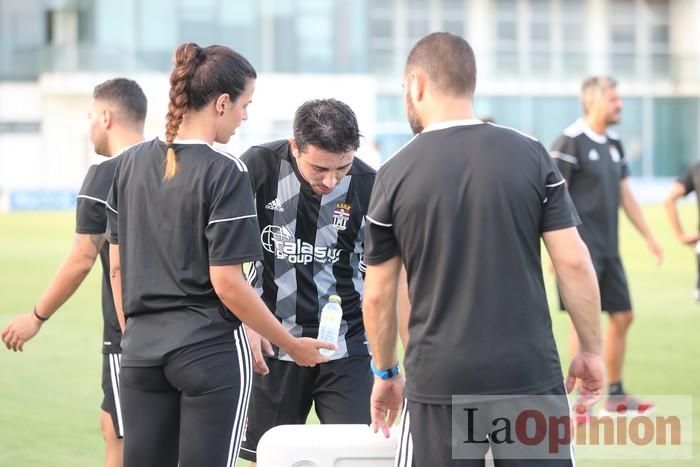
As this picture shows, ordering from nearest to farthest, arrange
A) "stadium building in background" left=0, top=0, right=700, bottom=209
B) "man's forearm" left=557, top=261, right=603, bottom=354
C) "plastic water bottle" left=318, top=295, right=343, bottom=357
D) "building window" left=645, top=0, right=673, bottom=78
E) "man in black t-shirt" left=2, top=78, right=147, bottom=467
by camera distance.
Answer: "man's forearm" left=557, top=261, right=603, bottom=354 → "plastic water bottle" left=318, top=295, right=343, bottom=357 → "man in black t-shirt" left=2, top=78, right=147, bottom=467 → "stadium building in background" left=0, top=0, right=700, bottom=209 → "building window" left=645, top=0, right=673, bottom=78

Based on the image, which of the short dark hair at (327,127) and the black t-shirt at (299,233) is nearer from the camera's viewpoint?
the short dark hair at (327,127)

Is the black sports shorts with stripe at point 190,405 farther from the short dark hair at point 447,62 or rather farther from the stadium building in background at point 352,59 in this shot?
the stadium building in background at point 352,59

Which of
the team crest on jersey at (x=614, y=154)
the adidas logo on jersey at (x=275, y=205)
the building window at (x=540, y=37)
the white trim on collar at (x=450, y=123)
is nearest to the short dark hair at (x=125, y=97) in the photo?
the adidas logo on jersey at (x=275, y=205)

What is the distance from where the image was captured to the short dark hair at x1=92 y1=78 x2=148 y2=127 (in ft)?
18.0

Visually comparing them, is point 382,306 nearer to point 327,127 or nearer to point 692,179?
point 327,127

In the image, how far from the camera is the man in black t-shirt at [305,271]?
4930mm

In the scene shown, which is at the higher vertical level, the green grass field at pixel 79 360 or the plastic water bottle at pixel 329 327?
the plastic water bottle at pixel 329 327

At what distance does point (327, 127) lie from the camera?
15.2 feet

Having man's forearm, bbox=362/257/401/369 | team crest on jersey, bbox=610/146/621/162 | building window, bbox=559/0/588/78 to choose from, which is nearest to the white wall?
building window, bbox=559/0/588/78

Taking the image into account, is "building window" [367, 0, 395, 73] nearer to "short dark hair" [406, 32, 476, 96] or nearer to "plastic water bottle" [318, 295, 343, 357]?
"plastic water bottle" [318, 295, 343, 357]

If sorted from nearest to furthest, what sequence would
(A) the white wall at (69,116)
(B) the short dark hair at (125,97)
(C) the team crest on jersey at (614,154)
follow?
(B) the short dark hair at (125,97) < (C) the team crest on jersey at (614,154) < (A) the white wall at (69,116)

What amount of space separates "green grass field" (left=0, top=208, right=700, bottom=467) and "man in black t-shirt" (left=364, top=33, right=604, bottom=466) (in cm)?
313

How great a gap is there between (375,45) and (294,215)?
157 ft

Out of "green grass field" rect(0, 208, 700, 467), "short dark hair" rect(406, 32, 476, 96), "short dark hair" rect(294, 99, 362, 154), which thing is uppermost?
"short dark hair" rect(406, 32, 476, 96)
